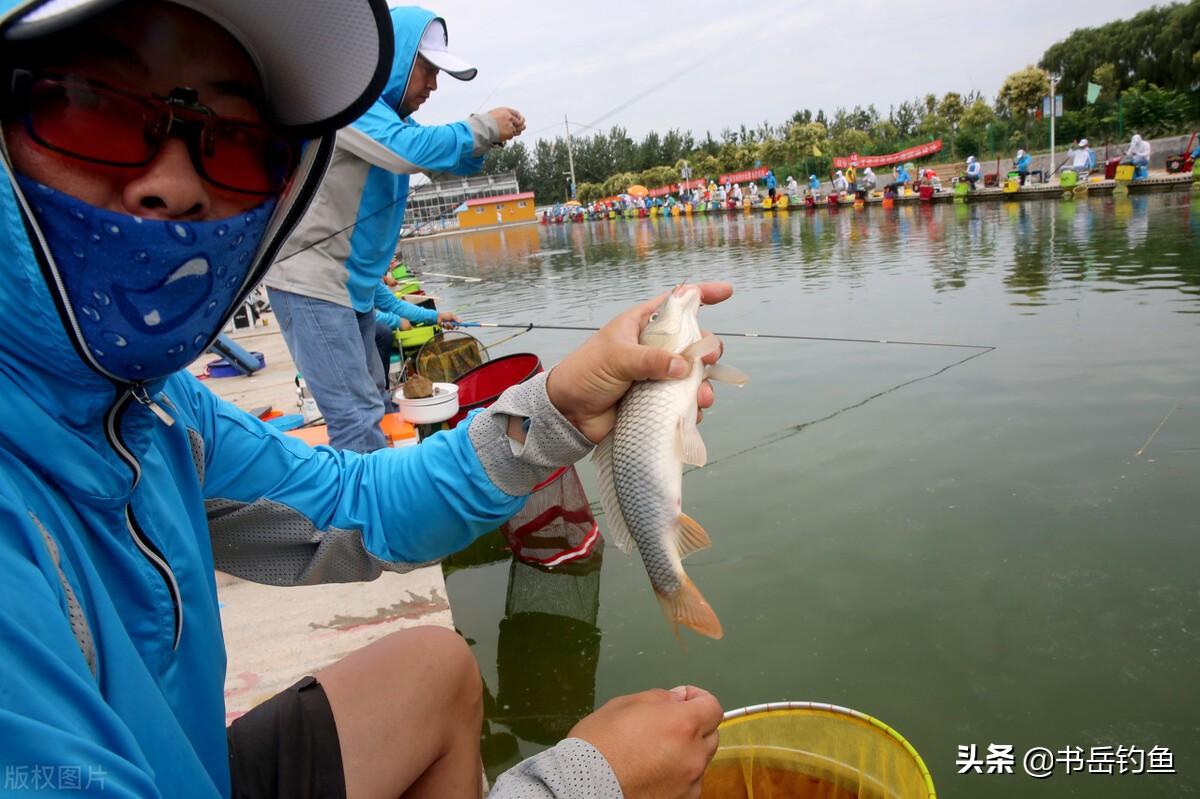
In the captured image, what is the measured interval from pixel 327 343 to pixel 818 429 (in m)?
4.44

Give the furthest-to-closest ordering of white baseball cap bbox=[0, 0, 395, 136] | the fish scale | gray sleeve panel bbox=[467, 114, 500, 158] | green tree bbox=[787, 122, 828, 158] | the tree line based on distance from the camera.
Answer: green tree bbox=[787, 122, 828, 158] < the tree line < gray sleeve panel bbox=[467, 114, 500, 158] < the fish scale < white baseball cap bbox=[0, 0, 395, 136]

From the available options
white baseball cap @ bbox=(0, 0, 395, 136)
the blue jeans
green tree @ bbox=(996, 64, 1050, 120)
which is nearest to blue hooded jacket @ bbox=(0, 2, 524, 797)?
white baseball cap @ bbox=(0, 0, 395, 136)

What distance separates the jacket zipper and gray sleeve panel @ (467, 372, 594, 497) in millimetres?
802

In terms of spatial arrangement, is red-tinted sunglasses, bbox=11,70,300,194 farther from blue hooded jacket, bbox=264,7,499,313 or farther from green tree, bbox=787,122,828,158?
green tree, bbox=787,122,828,158

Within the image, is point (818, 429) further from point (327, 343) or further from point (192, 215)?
point (192, 215)

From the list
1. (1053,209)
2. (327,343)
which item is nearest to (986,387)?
(327,343)

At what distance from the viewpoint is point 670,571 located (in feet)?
6.90

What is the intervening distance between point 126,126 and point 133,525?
66cm

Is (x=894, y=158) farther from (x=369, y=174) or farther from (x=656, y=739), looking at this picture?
(x=656, y=739)

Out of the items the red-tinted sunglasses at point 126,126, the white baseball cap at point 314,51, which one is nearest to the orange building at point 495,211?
the white baseball cap at point 314,51

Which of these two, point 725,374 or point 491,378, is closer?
point 725,374

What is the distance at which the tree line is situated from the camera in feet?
112

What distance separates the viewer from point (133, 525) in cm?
126

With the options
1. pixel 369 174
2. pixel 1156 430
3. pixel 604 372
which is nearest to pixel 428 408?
pixel 369 174
